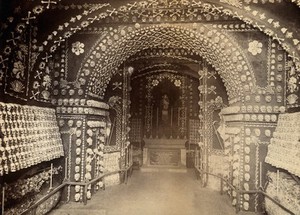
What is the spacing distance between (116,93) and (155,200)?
316 cm

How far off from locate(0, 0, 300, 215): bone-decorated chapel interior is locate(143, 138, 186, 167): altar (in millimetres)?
2576

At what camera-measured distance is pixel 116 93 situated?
8.04 metres

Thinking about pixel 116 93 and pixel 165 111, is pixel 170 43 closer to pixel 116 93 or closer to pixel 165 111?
pixel 116 93

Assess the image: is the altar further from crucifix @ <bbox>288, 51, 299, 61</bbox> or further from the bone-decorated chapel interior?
crucifix @ <bbox>288, 51, 299, 61</bbox>

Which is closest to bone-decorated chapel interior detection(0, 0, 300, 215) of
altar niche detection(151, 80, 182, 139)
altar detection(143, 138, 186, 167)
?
altar detection(143, 138, 186, 167)

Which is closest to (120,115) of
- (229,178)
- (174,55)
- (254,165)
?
(174,55)

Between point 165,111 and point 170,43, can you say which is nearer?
point 170,43

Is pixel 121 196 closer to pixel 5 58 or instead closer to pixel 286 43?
pixel 5 58

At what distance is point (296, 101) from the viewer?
213 inches

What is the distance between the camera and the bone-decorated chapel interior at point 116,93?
4652 mm

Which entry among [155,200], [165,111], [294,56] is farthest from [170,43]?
[165,111]

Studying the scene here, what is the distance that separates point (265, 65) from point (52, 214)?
4.99m

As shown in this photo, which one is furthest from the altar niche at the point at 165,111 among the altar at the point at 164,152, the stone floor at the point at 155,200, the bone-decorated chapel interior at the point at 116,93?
the bone-decorated chapel interior at the point at 116,93

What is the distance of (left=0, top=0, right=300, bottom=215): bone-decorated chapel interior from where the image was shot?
4652 millimetres
